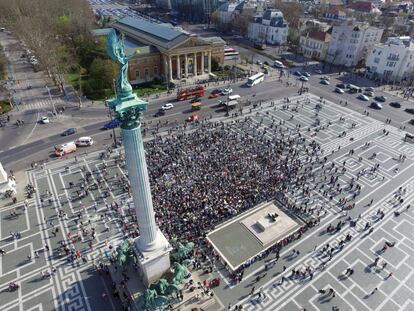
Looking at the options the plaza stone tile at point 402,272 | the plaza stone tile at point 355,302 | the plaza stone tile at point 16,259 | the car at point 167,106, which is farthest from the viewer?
the car at point 167,106

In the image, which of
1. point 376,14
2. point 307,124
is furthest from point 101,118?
point 376,14

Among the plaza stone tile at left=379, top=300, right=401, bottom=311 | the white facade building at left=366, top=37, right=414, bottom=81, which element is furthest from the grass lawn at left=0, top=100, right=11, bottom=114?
the white facade building at left=366, top=37, right=414, bottom=81

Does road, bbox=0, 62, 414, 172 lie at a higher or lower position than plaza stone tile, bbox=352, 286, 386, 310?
lower

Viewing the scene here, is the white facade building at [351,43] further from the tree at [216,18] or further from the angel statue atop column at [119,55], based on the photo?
the angel statue atop column at [119,55]

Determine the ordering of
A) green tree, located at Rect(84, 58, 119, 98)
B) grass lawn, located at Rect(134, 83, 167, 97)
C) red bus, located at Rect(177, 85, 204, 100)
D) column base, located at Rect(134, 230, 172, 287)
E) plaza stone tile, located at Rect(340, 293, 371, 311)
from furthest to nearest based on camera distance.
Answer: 1. grass lawn, located at Rect(134, 83, 167, 97)
2. green tree, located at Rect(84, 58, 119, 98)
3. red bus, located at Rect(177, 85, 204, 100)
4. plaza stone tile, located at Rect(340, 293, 371, 311)
5. column base, located at Rect(134, 230, 172, 287)

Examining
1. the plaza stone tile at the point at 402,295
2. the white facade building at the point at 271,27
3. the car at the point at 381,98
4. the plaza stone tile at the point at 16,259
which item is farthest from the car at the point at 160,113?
the white facade building at the point at 271,27

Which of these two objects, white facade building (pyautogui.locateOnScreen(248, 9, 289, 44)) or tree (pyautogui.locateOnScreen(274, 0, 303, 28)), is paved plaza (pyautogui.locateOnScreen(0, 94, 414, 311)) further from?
tree (pyautogui.locateOnScreen(274, 0, 303, 28))
